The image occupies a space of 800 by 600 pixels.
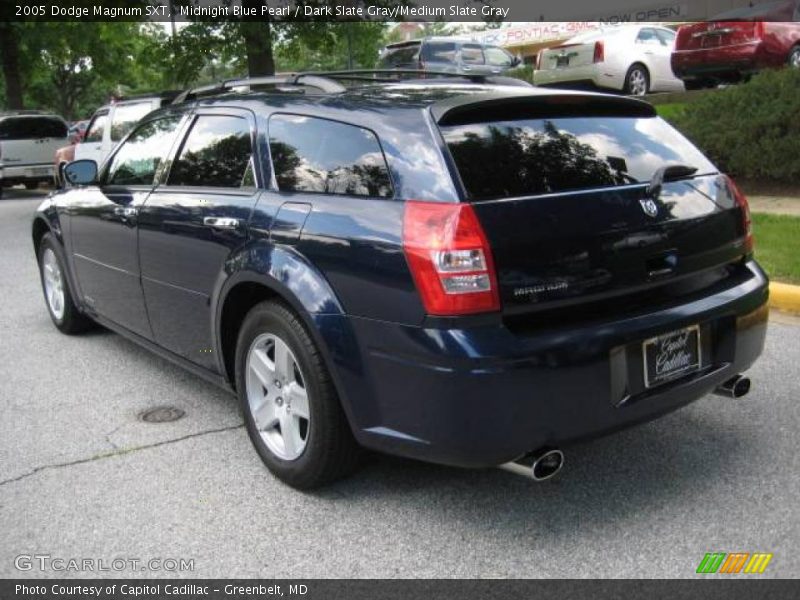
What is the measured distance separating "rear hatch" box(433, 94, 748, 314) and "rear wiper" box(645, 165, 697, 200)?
0.6 inches

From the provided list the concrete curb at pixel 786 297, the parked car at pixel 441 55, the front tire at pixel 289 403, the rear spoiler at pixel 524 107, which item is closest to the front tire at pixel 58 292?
the front tire at pixel 289 403

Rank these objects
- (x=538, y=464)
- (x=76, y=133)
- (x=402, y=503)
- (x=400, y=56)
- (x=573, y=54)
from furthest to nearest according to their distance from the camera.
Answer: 1. (x=76, y=133)
2. (x=400, y=56)
3. (x=573, y=54)
4. (x=402, y=503)
5. (x=538, y=464)

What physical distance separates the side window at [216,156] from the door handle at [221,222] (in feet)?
0.59

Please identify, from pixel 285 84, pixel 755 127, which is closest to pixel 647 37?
pixel 755 127

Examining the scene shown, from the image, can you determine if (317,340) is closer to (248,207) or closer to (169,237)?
(248,207)

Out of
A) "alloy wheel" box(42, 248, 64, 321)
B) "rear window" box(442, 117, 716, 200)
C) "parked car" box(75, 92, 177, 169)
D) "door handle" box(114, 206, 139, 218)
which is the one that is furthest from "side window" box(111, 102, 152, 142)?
"rear window" box(442, 117, 716, 200)

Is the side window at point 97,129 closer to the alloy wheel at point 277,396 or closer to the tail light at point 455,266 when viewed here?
the alloy wheel at point 277,396

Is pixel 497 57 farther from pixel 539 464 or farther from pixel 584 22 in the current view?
pixel 584 22

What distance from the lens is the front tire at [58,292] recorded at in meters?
5.93

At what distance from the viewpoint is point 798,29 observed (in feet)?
42.8

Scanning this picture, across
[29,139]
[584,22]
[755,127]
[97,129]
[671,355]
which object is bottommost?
[29,139]

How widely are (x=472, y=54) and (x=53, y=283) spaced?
13.6 meters

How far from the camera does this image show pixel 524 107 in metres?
3.25

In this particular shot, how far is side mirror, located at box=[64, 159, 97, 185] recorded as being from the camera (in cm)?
539
